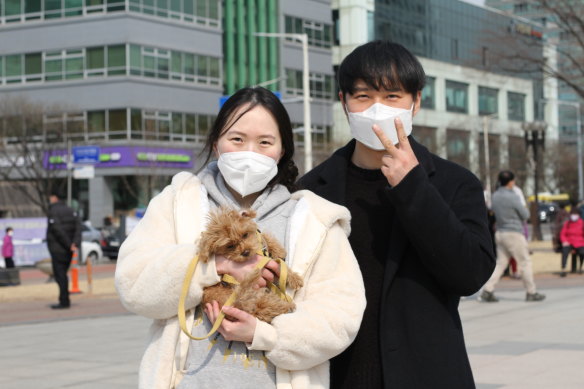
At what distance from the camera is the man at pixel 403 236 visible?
3301mm

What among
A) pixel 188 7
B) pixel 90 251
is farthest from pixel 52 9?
pixel 90 251

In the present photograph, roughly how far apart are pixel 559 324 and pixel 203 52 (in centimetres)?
4656

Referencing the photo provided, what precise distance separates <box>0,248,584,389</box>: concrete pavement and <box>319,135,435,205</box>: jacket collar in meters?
5.39

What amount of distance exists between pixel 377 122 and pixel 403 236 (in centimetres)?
39

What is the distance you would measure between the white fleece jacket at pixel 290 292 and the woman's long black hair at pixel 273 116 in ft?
0.62

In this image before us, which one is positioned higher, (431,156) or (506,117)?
(506,117)

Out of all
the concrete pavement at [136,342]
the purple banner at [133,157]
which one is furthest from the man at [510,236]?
the purple banner at [133,157]

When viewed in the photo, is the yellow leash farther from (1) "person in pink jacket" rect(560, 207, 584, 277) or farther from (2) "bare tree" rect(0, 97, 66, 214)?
(2) "bare tree" rect(0, 97, 66, 214)

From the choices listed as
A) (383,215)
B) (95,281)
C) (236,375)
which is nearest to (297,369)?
(236,375)

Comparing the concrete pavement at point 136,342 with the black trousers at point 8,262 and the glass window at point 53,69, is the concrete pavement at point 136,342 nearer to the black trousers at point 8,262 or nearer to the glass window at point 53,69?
the black trousers at point 8,262

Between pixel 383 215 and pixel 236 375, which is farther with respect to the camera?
pixel 383 215

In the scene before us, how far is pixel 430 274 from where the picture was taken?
11.3 ft

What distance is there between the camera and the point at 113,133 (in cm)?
5334

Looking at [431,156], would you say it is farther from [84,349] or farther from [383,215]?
[84,349]
